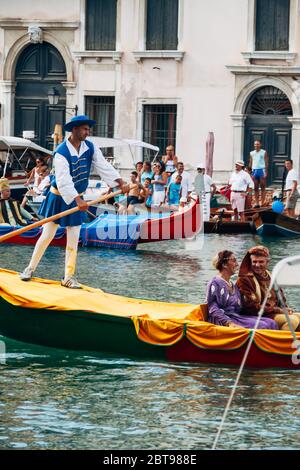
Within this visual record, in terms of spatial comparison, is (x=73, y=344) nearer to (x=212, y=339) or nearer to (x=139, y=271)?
(x=212, y=339)

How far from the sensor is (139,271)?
19.6m

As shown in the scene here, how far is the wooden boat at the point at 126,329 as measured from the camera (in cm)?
1189

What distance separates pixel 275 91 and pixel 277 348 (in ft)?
A: 66.1

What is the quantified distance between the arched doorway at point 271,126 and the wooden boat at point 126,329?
18.7 m

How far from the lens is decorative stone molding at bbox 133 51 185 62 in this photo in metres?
32.3

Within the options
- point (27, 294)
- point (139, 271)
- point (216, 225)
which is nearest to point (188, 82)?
point (216, 225)

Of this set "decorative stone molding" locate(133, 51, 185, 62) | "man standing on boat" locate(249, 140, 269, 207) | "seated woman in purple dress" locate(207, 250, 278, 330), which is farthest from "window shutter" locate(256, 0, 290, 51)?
"seated woman in purple dress" locate(207, 250, 278, 330)

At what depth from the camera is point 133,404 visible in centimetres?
1108

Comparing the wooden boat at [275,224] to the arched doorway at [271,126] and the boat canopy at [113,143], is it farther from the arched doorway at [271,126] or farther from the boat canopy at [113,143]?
the arched doorway at [271,126]

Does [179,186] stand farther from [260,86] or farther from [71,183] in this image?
[71,183]

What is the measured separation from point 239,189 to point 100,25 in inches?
342

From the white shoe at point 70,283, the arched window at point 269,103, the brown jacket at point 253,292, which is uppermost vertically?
the arched window at point 269,103

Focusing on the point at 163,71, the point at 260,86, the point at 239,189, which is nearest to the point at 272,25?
the point at 260,86

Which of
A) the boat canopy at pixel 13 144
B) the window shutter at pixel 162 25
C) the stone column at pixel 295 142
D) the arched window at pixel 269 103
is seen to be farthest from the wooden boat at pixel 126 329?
the window shutter at pixel 162 25
